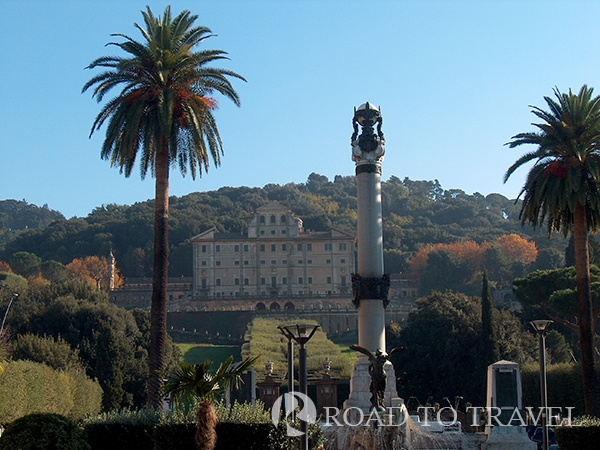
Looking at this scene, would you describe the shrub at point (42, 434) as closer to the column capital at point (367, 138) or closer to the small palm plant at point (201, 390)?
the small palm plant at point (201, 390)

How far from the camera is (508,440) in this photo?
25.7 meters

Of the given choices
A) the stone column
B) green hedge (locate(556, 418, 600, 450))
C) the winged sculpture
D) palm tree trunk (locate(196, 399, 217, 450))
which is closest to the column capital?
the stone column

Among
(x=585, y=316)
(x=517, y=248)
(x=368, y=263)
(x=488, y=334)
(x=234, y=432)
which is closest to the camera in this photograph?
(x=234, y=432)

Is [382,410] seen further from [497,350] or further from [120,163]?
[497,350]

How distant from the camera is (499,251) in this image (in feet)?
421

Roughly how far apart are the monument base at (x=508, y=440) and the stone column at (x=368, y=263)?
2.91m

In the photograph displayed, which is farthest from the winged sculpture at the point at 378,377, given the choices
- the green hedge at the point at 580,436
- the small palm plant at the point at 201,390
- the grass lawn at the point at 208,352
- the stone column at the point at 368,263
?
the grass lawn at the point at 208,352

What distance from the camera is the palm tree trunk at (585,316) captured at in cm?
2662

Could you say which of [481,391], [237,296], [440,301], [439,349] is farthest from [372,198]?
[237,296]

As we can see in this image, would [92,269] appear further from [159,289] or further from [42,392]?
[159,289]

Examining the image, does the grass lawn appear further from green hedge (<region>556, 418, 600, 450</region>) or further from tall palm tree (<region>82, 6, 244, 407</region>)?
green hedge (<region>556, 418, 600, 450</region>)

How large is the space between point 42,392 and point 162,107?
1633 cm

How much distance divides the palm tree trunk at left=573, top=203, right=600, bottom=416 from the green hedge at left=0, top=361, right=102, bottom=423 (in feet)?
59.9

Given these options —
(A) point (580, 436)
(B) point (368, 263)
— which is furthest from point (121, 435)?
(A) point (580, 436)
